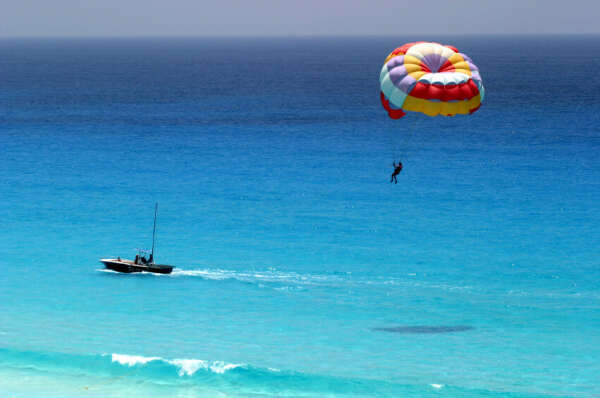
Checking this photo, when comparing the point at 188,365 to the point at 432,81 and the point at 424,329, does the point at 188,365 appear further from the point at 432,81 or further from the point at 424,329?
the point at 432,81

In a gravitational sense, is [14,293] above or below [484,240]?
below

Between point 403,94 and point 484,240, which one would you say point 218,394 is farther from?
point 484,240

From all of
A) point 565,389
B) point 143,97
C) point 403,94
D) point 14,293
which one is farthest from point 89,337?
point 143,97

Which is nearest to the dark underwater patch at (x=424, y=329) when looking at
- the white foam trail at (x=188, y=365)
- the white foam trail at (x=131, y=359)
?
the white foam trail at (x=188, y=365)

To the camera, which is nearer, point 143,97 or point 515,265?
point 515,265

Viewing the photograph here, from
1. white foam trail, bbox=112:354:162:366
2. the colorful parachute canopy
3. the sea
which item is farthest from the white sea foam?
the colorful parachute canopy

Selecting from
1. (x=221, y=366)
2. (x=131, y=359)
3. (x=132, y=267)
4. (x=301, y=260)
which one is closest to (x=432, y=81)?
(x=221, y=366)

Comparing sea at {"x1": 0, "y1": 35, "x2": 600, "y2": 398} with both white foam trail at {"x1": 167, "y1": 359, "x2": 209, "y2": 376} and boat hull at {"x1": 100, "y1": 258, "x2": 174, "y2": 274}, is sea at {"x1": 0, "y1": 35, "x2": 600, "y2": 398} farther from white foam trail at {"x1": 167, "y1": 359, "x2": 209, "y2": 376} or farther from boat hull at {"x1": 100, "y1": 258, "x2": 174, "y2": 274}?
boat hull at {"x1": 100, "y1": 258, "x2": 174, "y2": 274}

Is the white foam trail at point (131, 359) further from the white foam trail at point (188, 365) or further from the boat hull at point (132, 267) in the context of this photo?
the boat hull at point (132, 267)

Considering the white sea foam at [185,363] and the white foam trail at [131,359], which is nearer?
the white sea foam at [185,363]
